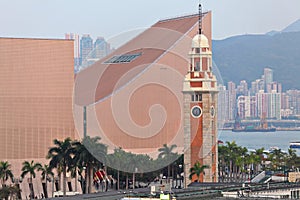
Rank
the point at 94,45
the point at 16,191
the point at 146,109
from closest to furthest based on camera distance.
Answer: the point at 16,191 → the point at 146,109 → the point at 94,45

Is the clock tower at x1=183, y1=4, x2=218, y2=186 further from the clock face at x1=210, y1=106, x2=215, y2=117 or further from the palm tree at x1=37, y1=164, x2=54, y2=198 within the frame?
the palm tree at x1=37, y1=164, x2=54, y2=198

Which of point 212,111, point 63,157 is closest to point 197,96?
point 212,111

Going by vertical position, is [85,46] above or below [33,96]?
above

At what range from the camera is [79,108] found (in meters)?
76.4

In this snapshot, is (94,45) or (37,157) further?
(94,45)

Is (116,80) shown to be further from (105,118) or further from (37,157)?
(37,157)

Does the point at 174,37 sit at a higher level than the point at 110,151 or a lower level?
higher

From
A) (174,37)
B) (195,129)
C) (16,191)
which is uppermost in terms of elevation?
(174,37)

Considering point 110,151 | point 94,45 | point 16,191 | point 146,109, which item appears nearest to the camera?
point 16,191

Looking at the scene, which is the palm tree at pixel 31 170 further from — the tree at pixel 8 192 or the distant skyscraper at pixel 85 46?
the distant skyscraper at pixel 85 46

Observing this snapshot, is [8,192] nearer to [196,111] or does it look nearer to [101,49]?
[196,111]

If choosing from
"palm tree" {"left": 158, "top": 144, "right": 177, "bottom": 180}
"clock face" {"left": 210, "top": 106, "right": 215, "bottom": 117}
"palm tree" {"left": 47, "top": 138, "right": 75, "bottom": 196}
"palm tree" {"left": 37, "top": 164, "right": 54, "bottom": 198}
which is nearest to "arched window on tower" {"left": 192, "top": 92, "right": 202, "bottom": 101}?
"clock face" {"left": 210, "top": 106, "right": 215, "bottom": 117}

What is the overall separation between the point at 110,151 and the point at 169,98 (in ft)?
30.6

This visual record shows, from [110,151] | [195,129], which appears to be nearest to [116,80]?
[110,151]
